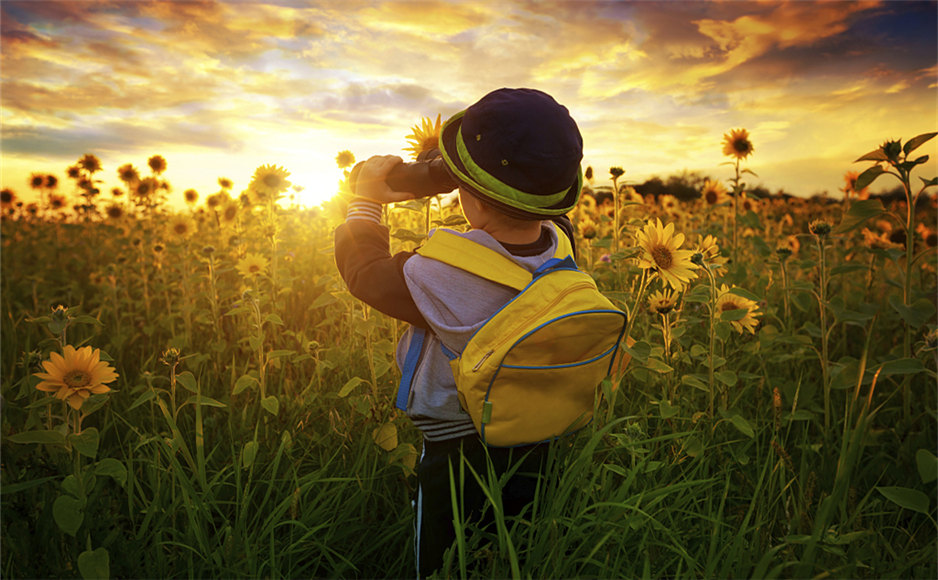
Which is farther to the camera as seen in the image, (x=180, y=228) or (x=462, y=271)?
(x=180, y=228)

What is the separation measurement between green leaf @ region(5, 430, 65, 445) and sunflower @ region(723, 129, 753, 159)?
14.9 feet

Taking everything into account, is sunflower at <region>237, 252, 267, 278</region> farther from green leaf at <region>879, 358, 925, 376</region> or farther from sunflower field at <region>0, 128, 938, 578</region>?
green leaf at <region>879, 358, 925, 376</region>

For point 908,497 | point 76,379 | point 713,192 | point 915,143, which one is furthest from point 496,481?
point 713,192

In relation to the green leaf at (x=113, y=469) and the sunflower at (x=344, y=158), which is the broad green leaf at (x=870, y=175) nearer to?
the sunflower at (x=344, y=158)

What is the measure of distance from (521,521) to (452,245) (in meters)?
0.85

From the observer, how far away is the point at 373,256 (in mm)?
1681

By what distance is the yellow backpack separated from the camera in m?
1.48

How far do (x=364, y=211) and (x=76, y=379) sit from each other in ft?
3.21

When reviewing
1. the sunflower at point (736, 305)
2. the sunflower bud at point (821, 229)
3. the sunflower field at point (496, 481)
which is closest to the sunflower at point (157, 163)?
the sunflower field at point (496, 481)

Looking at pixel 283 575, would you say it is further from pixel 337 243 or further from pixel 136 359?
pixel 136 359

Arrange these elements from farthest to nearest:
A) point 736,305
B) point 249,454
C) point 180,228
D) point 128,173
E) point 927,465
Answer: point 128,173 → point 180,228 → point 736,305 → point 249,454 → point 927,465

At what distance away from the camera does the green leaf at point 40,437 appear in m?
1.48

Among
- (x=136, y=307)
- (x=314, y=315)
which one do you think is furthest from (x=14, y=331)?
(x=314, y=315)

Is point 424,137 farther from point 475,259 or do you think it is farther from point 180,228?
point 180,228
